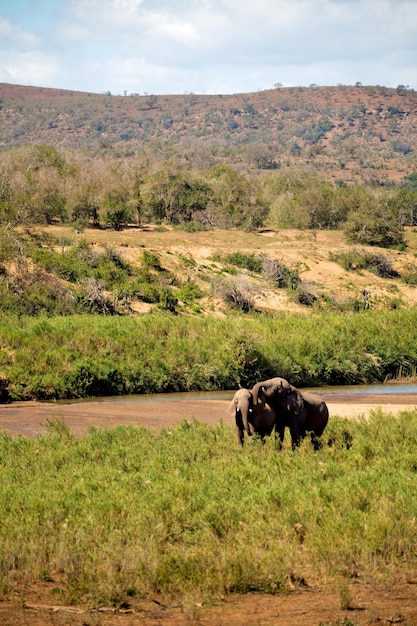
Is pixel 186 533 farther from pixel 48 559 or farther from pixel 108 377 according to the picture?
pixel 108 377

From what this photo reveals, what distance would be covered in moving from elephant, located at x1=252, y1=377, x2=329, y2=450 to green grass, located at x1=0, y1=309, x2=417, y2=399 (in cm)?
1387

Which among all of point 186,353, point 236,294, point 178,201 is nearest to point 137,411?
point 186,353

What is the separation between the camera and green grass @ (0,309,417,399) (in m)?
29.5

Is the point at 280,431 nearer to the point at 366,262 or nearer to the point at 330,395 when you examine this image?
the point at 330,395

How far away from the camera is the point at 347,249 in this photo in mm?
57906

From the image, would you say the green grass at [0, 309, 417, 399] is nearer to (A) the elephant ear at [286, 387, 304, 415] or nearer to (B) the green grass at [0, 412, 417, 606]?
(B) the green grass at [0, 412, 417, 606]

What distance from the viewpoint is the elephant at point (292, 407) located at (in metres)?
15.8

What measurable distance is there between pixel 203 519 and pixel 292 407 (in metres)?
4.95

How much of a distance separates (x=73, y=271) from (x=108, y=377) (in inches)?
585

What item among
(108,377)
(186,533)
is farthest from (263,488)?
(108,377)

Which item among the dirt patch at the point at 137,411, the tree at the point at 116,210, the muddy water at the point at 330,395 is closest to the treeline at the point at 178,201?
the tree at the point at 116,210

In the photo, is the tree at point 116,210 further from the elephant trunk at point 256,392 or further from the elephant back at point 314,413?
the elephant trunk at point 256,392

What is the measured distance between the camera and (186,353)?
32125 millimetres

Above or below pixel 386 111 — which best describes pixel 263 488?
below
